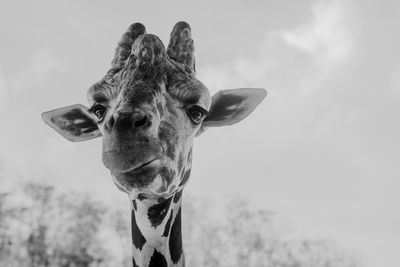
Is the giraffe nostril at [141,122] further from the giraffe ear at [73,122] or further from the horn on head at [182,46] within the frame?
the giraffe ear at [73,122]

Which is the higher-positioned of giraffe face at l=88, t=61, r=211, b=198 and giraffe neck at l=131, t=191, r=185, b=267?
giraffe face at l=88, t=61, r=211, b=198

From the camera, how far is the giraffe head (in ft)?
11.0

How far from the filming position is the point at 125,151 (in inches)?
131

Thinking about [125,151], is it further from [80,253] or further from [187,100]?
[80,253]

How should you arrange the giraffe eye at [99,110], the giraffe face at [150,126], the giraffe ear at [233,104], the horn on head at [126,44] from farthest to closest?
the giraffe ear at [233,104]
the horn on head at [126,44]
the giraffe eye at [99,110]
the giraffe face at [150,126]

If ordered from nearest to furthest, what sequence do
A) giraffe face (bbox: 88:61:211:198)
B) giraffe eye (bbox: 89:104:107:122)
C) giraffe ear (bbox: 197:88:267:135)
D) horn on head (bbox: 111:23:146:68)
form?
giraffe face (bbox: 88:61:211:198), giraffe eye (bbox: 89:104:107:122), horn on head (bbox: 111:23:146:68), giraffe ear (bbox: 197:88:267:135)

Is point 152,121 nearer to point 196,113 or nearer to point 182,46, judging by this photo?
point 196,113

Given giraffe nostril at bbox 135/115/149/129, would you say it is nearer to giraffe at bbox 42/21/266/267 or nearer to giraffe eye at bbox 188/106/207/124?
giraffe at bbox 42/21/266/267

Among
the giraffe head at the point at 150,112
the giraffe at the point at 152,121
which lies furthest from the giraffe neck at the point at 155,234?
the giraffe head at the point at 150,112

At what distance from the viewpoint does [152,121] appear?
344 cm

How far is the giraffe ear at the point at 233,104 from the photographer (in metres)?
4.84

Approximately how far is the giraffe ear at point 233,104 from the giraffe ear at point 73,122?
122 centimetres

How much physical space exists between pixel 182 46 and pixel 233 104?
785mm

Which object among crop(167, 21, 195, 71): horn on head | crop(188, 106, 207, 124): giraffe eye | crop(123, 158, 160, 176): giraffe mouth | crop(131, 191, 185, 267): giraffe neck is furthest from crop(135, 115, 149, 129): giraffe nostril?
crop(167, 21, 195, 71): horn on head
